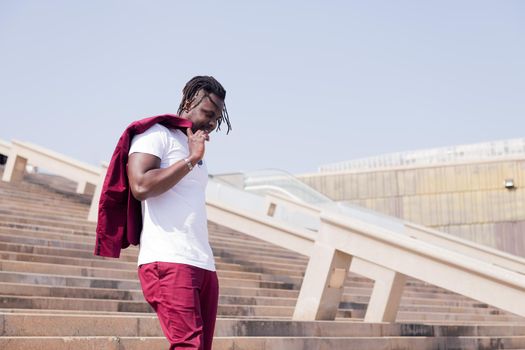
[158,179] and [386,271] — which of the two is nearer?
[158,179]

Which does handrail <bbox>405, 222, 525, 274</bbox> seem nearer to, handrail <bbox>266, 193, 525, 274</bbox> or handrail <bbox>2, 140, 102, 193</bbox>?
handrail <bbox>266, 193, 525, 274</bbox>

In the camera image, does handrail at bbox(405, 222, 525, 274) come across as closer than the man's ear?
No

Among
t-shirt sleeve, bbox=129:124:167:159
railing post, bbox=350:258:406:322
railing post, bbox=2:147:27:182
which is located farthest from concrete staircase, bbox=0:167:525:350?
railing post, bbox=2:147:27:182

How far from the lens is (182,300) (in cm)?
298

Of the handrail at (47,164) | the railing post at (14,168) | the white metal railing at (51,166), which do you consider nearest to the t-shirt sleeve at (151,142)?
the white metal railing at (51,166)

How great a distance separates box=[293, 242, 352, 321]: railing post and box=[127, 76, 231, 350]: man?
2946 millimetres

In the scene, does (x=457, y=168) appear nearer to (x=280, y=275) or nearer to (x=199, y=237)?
(x=280, y=275)

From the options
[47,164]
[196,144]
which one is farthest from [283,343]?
[47,164]

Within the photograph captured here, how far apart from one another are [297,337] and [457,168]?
20862mm

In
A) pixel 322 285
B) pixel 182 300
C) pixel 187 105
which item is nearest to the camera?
pixel 182 300

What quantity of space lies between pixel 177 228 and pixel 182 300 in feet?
0.96

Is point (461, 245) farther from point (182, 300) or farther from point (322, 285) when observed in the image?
point (182, 300)

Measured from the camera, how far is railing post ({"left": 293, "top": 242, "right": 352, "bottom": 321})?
607 cm

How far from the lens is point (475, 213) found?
25.2m
